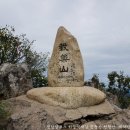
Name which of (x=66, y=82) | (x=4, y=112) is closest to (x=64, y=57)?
(x=66, y=82)

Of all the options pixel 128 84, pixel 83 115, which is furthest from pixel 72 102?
pixel 128 84

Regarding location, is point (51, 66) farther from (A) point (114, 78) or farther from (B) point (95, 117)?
(A) point (114, 78)

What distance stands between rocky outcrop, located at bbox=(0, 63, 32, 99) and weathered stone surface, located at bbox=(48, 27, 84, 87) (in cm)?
181

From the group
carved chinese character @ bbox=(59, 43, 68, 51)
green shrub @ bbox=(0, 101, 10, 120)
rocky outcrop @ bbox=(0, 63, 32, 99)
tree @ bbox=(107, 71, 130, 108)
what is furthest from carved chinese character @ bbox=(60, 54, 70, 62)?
tree @ bbox=(107, 71, 130, 108)

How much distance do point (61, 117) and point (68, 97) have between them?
0.82 m

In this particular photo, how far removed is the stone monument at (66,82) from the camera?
1245cm

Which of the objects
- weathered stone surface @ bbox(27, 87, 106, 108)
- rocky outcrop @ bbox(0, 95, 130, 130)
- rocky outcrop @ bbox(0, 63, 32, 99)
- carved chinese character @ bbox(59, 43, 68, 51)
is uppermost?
carved chinese character @ bbox(59, 43, 68, 51)

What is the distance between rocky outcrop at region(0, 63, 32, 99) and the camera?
14641 mm

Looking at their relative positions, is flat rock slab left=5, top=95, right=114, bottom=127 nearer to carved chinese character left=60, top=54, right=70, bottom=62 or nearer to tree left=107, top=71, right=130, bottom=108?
carved chinese character left=60, top=54, right=70, bottom=62

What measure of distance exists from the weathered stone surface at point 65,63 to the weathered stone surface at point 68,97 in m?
0.55

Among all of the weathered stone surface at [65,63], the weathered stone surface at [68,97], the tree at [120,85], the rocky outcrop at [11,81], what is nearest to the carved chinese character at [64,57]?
the weathered stone surface at [65,63]

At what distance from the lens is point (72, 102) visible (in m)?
12.4

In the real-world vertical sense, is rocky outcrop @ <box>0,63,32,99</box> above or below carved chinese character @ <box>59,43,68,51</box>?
below

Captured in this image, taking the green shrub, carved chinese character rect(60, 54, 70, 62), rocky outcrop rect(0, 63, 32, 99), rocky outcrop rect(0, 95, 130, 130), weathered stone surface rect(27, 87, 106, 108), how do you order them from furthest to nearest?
1. rocky outcrop rect(0, 63, 32, 99)
2. carved chinese character rect(60, 54, 70, 62)
3. weathered stone surface rect(27, 87, 106, 108)
4. the green shrub
5. rocky outcrop rect(0, 95, 130, 130)
